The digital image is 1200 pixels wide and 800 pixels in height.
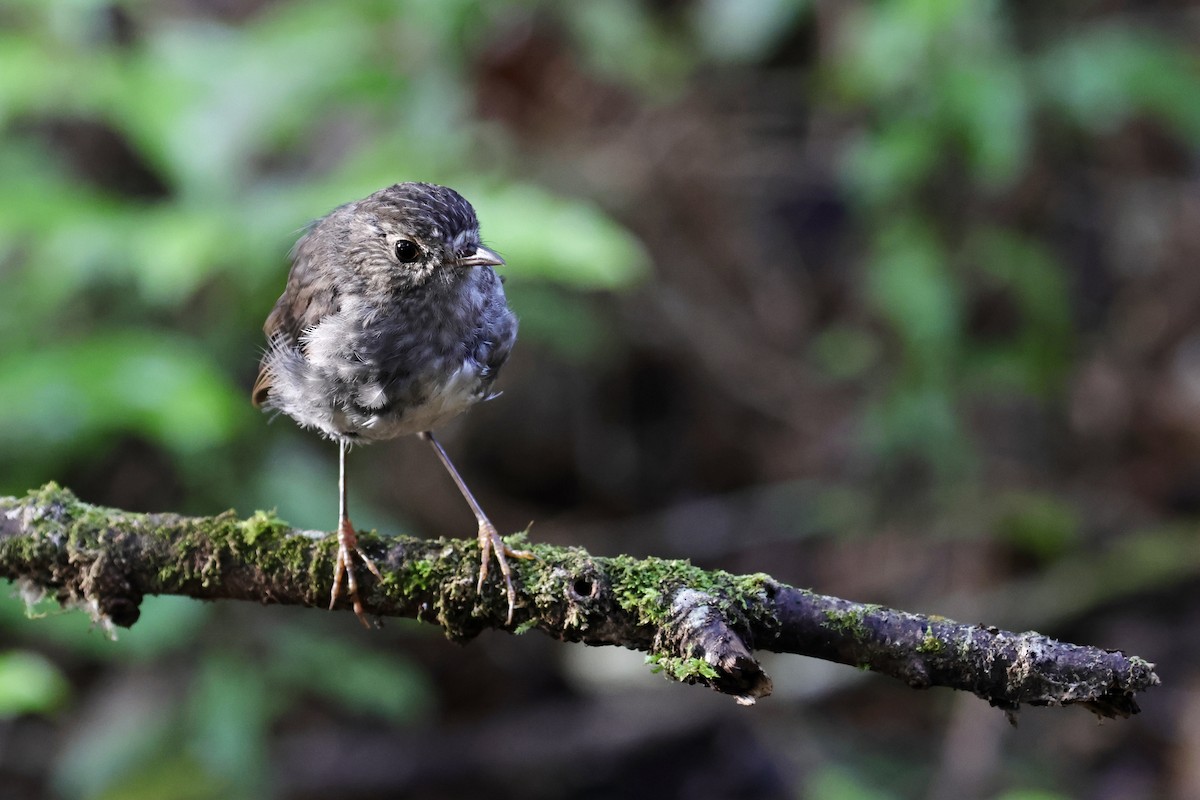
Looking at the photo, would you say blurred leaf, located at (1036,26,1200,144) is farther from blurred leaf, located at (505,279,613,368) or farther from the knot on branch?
the knot on branch

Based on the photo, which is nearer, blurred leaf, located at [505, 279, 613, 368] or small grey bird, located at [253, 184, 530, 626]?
small grey bird, located at [253, 184, 530, 626]

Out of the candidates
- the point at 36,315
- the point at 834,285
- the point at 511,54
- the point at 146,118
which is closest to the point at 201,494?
the point at 36,315

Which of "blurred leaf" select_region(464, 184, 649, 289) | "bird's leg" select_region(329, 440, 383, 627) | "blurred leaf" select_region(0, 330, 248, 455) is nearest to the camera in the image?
"bird's leg" select_region(329, 440, 383, 627)

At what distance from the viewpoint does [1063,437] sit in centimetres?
638

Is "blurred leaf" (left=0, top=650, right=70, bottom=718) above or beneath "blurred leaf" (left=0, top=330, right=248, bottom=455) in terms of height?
beneath

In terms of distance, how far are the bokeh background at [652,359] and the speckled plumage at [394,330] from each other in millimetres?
904

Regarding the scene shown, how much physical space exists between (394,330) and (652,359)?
4.12m

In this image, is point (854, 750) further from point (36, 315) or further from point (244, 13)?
point (244, 13)

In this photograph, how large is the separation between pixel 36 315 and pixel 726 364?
354 centimetres

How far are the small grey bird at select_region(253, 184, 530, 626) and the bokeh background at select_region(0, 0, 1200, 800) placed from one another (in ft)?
2.96

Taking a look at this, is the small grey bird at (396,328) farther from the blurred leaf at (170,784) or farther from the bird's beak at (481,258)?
the blurred leaf at (170,784)

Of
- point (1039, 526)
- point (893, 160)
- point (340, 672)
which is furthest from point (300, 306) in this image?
point (1039, 526)

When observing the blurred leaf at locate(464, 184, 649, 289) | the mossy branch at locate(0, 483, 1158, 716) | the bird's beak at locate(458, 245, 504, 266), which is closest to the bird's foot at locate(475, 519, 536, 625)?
the mossy branch at locate(0, 483, 1158, 716)

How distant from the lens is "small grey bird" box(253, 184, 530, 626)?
112 inches
